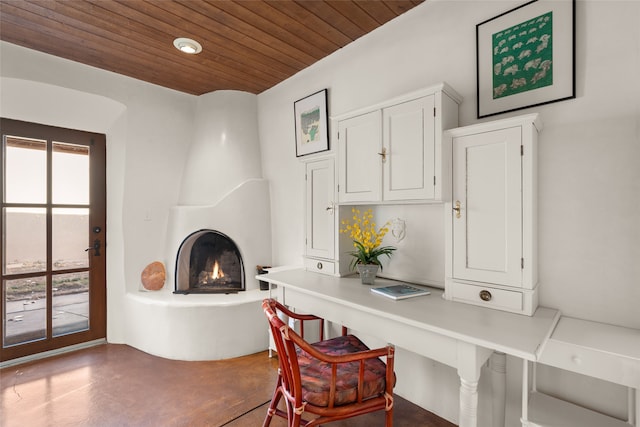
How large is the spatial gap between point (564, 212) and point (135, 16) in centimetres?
272

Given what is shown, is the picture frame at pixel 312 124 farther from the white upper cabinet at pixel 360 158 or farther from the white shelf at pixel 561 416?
the white shelf at pixel 561 416

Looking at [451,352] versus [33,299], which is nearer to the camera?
[451,352]

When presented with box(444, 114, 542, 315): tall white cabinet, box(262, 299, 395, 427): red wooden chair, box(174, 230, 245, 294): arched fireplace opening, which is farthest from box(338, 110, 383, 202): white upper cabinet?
box(174, 230, 245, 294): arched fireplace opening

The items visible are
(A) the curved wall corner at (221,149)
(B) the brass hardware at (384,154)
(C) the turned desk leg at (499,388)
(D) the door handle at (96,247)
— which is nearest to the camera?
(C) the turned desk leg at (499,388)

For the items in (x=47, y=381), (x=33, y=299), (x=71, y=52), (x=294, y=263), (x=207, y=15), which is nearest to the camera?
(x=207, y=15)

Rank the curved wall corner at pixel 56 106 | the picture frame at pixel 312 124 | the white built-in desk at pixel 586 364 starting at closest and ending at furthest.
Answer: the white built-in desk at pixel 586 364, the curved wall corner at pixel 56 106, the picture frame at pixel 312 124

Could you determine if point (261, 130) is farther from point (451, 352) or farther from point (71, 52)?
point (451, 352)

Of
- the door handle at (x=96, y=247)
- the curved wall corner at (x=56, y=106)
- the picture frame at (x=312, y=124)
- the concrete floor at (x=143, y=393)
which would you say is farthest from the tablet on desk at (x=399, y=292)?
the curved wall corner at (x=56, y=106)

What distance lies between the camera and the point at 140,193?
10.2 feet

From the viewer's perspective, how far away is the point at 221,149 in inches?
127

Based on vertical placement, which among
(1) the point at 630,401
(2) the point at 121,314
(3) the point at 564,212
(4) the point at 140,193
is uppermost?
(4) the point at 140,193

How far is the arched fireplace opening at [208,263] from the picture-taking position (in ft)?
10.3

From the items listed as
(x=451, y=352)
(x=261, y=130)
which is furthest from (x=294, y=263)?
(x=451, y=352)

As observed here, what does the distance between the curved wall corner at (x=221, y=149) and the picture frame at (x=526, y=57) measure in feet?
7.29
